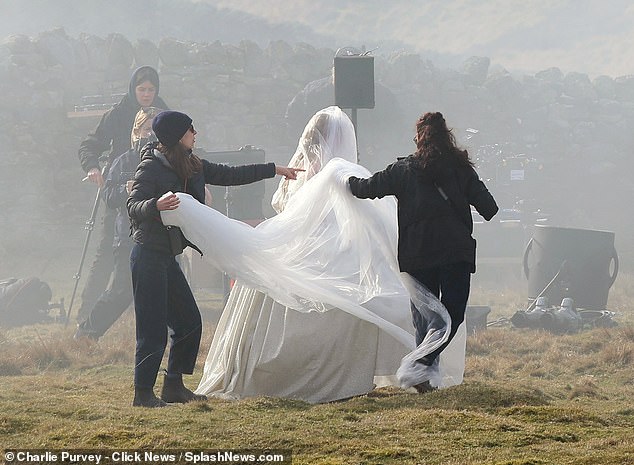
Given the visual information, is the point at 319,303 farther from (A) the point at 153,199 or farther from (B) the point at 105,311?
(B) the point at 105,311

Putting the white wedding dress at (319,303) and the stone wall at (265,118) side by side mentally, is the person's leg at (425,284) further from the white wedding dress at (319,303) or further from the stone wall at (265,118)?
the stone wall at (265,118)

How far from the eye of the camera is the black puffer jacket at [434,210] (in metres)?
5.85

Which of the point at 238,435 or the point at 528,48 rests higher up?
the point at 528,48

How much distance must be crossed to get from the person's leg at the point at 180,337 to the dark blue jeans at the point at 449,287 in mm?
1284

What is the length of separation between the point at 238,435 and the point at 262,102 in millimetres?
19804

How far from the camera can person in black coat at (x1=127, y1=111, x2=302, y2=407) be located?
582 centimetres

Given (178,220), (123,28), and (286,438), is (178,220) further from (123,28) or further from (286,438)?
(123,28)

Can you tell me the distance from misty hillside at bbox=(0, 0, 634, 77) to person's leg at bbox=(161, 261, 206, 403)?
121 ft

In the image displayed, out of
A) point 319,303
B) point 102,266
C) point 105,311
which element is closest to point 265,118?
point 102,266

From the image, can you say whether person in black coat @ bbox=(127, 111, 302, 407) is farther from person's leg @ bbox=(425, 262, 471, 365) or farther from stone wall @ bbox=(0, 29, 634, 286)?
stone wall @ bbox=(0, 29, 634, 286)

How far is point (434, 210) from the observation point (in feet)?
19.2

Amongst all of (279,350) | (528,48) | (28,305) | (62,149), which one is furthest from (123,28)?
(279,350)

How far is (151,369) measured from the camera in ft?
19.3

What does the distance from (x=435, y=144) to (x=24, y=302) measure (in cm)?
880
